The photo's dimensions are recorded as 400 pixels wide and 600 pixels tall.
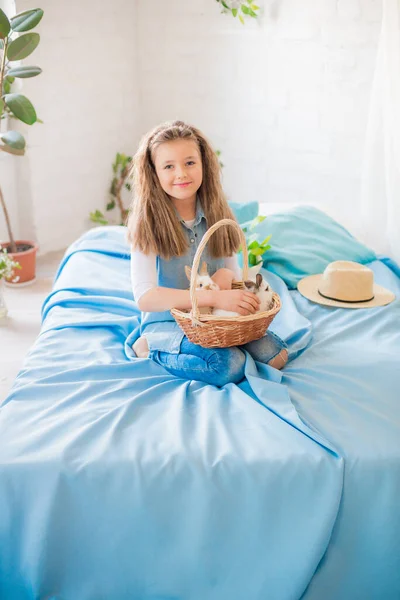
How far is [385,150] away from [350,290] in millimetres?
527

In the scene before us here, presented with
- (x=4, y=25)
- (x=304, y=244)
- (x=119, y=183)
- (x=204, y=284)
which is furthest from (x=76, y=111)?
(x=204, y=284)

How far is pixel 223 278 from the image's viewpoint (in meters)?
1.75

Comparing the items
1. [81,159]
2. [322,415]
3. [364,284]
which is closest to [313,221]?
[364,284]

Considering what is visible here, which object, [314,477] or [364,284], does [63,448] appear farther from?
[364,284]

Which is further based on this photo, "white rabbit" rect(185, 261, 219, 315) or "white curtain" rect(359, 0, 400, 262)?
"white curtain" rect(359, 0, 400, 262)

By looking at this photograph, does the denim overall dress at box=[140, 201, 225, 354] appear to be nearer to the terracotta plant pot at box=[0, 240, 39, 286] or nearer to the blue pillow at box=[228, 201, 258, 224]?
the blue pillow at box=[228, 201, 258, 224]

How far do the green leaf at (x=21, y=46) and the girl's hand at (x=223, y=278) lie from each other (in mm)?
1326

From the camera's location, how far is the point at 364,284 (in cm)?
207

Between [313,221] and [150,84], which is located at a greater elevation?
[150,84]

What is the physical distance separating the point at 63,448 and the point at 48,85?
2.69 meters

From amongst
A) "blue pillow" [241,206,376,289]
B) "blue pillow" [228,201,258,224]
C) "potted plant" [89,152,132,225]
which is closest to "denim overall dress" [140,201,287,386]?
"blue pillow" [241,206,376,289]

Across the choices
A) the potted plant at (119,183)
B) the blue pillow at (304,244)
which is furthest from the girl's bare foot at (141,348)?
the potted plant at (119,183)

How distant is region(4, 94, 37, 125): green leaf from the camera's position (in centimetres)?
254

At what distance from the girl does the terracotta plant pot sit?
63.3 inches
